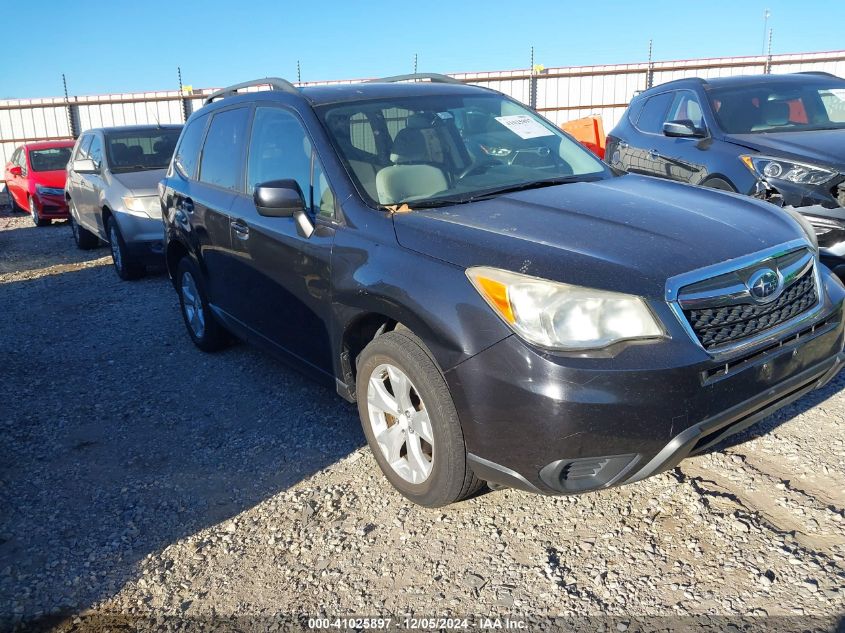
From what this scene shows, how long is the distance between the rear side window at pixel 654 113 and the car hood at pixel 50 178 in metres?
11.1

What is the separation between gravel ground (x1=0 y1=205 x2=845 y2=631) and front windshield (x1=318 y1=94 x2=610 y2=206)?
4.40ft

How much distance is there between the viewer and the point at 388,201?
3105 mm

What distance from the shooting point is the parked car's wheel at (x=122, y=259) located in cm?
783

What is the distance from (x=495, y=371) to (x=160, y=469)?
2.04 m

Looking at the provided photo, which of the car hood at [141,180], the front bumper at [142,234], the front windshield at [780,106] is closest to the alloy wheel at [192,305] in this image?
the front bumper at [142,234]

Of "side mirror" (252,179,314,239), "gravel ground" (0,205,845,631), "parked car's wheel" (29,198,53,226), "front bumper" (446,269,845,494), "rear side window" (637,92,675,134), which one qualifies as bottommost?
"parked car's wheel" (29,198,53,226)

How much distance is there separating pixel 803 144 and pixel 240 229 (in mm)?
4234

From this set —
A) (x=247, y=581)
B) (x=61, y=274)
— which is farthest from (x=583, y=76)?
(x=247, y=581)

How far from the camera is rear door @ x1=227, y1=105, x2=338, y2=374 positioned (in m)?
3.28

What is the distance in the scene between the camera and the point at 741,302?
2.47m

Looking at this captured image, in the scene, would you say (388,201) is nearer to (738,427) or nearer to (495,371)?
(495,371)

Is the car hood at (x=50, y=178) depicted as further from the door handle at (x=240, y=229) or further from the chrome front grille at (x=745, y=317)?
the chrome front grille at (x=745, y=317)

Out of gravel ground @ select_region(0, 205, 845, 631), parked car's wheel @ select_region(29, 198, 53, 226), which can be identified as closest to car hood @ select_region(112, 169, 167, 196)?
gravel ground @ select_region(0, 205, 845, 631)

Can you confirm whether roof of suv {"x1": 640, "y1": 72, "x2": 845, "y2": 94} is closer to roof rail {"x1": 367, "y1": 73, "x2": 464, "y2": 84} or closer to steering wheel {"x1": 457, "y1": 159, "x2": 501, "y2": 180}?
roof rail {"x1": 367, "y1": 73, "x2": 464, "y2": 84}
